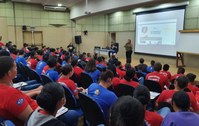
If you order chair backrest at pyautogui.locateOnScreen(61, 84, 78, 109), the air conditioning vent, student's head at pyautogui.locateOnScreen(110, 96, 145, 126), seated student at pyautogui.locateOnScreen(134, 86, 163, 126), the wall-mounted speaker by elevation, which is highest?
the air conditioning vent

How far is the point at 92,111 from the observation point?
2.04 metres

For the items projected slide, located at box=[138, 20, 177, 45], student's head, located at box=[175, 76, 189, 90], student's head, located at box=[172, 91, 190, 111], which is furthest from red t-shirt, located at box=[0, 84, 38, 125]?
projected slide, located at box=[138, 20, 177, 45]

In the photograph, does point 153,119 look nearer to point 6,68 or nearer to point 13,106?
point 13,106

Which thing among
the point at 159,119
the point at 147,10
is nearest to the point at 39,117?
the point at 159,119

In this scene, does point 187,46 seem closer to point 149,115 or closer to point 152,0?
point 152,0

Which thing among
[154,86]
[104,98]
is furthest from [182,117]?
[154,86]

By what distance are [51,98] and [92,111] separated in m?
0.80

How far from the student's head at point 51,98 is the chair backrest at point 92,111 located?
1.98 ft

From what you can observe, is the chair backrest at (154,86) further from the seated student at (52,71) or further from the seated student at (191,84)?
the seated student at (52,71)

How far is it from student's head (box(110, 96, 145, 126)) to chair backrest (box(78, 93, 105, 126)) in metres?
1.00

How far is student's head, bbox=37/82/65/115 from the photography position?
4.37ft

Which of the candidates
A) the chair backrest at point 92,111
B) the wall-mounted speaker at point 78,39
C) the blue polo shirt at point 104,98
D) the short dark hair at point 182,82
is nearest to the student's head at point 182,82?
the short dark hair at point 182,82

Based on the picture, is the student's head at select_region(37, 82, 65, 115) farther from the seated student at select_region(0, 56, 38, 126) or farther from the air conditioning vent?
the air conditioning vent

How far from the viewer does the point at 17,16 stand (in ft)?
39.1
